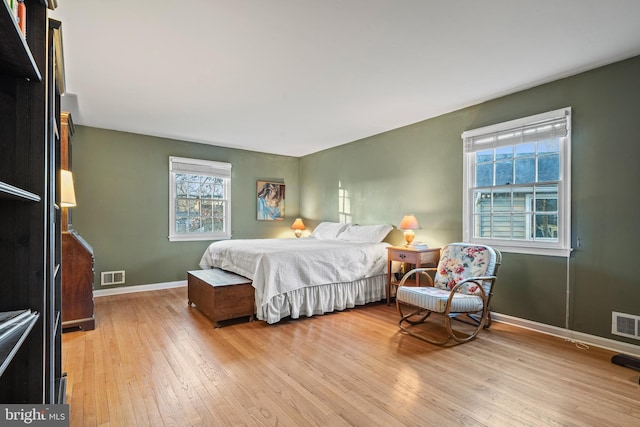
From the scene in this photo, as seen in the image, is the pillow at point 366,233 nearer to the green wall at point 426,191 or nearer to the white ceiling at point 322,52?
the green wall at point 426,191

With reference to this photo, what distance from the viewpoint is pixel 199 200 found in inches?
221

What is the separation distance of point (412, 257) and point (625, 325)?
1920 mm

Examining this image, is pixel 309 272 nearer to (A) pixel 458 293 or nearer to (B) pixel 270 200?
(A) pixel 458 293

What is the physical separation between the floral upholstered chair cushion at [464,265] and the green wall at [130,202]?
3989mm

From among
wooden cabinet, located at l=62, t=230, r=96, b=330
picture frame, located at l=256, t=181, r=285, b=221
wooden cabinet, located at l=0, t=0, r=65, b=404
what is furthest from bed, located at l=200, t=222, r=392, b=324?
wooden cabinet, located at l=0, t=0, r=65, b=404

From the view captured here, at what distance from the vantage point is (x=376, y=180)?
511cm

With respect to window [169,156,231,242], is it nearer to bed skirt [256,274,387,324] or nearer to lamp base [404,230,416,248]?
bed skirt [256,274,387,324]

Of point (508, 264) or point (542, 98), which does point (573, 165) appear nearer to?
point (542, 98)

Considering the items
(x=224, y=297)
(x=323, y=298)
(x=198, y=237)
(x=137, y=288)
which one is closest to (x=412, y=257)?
(x=323, y=298)

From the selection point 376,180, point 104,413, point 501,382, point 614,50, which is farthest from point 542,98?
point 104,413

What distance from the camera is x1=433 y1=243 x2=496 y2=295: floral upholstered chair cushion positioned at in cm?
322

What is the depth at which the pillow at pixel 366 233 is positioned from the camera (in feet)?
15.3

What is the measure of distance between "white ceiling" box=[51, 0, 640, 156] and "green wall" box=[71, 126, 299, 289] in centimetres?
78

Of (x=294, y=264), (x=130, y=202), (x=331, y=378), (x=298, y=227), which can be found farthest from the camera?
(x=298, y=227)
